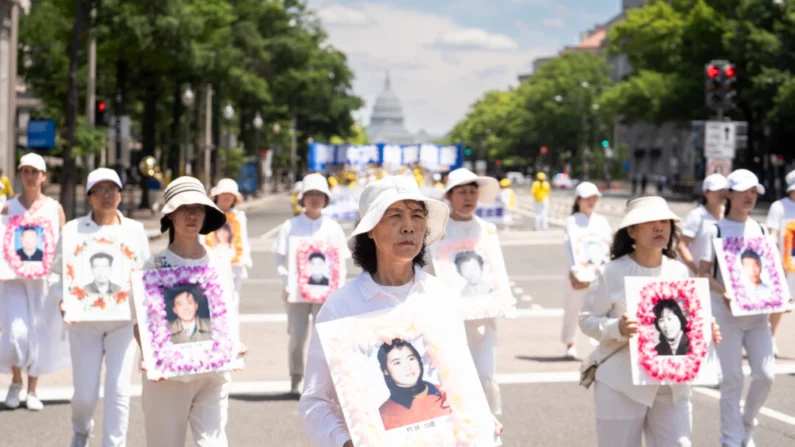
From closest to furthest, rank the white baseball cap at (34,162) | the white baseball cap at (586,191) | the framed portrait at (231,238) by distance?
the white baseball cap at (34,162) < the white baseball cap at (586,191) < the framed portrait at (231,238)

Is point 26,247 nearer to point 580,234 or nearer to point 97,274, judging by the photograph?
point 97,274

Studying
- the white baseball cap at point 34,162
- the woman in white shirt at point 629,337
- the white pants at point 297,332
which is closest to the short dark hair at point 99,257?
the white baseball cap at point 34,162

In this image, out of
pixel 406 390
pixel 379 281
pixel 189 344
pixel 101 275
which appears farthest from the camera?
pixel 101 275

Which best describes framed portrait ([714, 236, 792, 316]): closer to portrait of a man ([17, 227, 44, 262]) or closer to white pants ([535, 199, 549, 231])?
portrait of a man ([17, 227, 44, 262])

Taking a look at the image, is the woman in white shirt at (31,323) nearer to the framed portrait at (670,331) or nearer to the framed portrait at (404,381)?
the framed portrait at (670,331)

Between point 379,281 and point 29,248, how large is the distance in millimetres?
6465

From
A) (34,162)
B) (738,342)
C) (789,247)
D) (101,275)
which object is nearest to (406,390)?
(101,275)

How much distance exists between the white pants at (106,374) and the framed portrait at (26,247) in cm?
224

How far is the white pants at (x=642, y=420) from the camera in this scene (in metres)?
6.32

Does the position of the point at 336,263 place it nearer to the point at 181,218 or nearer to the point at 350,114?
the point at 181,218

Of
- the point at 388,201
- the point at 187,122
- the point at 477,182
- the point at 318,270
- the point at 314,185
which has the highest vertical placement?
the point at 187,122

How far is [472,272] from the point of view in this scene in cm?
893

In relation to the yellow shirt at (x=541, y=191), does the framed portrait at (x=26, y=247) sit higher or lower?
higher

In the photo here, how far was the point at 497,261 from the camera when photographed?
898 centimetres
